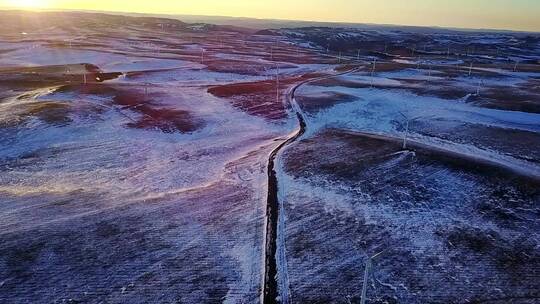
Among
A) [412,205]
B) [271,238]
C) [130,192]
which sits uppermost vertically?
[412,205]

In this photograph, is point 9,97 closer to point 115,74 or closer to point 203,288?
point 115,74

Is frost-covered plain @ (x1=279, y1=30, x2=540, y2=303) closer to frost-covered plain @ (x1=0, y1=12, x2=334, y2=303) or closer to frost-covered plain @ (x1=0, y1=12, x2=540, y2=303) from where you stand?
frost-covered plain @ (x1=0, y1=12, x2=540, y2=303)

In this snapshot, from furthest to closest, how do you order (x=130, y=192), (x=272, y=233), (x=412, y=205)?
(x=130, y=192), (x=412, y=205), (x=272, y=233)

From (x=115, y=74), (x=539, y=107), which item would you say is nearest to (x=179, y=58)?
(x=115, y=74)

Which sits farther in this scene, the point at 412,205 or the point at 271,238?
the point at 412,205

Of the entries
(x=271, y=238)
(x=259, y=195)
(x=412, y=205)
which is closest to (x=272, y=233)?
(x=271, y=238)

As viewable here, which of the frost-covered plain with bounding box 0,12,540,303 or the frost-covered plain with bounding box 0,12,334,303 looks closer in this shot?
the frost-covered plain with bounding box 0,12,334,303

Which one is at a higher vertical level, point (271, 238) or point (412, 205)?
point (412, 205)

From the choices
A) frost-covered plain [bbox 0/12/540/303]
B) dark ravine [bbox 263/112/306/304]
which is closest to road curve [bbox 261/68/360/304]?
dark ravine [bbox 263/112/306/304]

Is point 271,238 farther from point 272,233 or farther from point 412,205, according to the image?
point 412,205

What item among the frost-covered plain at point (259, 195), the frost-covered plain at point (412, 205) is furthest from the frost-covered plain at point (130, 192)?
the frost-covered plain at point (412, 205)

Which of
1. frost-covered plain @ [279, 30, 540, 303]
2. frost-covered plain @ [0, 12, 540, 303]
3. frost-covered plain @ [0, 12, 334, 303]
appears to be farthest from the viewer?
frost-covered plain @ [279, 30, 540, 303]
